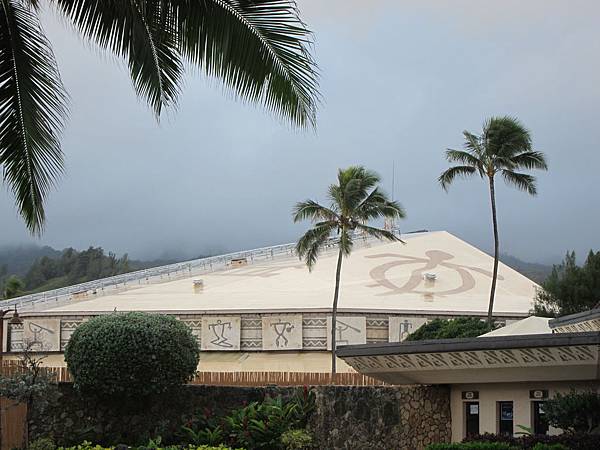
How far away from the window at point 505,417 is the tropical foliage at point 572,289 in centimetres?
1892

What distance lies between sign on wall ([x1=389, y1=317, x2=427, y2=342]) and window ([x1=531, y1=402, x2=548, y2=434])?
21063mm

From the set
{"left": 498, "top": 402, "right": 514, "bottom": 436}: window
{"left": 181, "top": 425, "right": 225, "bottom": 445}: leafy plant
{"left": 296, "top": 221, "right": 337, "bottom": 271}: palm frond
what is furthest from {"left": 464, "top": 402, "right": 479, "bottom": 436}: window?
{"left": 296, "top": 221, "right": 337, "bottom": 271}: palm frond

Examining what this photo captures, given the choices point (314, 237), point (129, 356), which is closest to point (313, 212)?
point (314, 237)

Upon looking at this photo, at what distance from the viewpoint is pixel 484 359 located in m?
20.5

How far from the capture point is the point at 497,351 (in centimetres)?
1997

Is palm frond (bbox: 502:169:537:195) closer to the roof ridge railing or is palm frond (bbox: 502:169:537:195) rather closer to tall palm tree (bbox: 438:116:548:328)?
tall palm tree (bbox: 438:116:548:328)

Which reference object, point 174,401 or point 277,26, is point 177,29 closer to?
point 277,26

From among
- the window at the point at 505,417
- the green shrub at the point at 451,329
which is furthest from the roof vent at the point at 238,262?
the window at the point at 505,417

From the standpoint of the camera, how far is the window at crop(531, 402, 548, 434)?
21062mm

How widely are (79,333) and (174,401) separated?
2.85m

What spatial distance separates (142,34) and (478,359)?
12573 millimetres

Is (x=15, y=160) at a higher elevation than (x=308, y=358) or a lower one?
higher

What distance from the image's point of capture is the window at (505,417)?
856 inches

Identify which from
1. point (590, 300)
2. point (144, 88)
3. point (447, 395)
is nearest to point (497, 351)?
point (447, 395)
